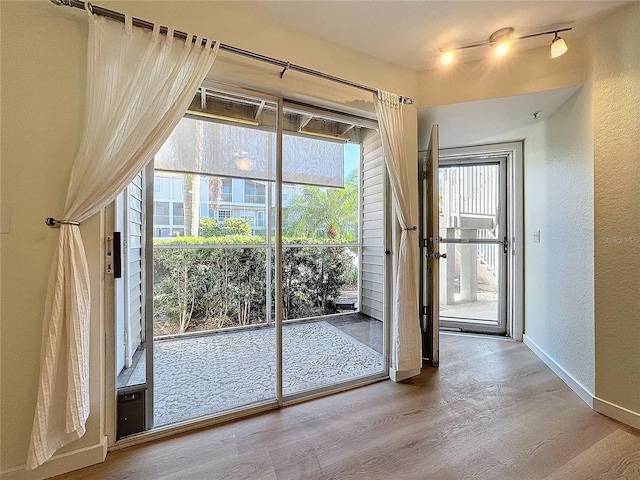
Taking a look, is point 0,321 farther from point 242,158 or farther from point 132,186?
point 242,158

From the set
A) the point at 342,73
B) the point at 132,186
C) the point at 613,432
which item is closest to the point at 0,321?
the point at 132,186

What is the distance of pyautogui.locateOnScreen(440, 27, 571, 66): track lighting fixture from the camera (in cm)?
192

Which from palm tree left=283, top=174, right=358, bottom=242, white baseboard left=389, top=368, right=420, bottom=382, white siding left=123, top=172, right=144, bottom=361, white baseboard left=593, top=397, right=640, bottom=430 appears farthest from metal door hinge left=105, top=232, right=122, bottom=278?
white baseboard left=593, top=397, right=640, bottom=430

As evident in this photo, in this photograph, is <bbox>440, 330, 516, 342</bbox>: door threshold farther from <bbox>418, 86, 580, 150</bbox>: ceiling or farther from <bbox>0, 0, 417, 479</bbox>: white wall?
<bbox>0, 0, 417, 479</bbox>: white wall

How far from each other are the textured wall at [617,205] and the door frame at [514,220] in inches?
Result: 49.7

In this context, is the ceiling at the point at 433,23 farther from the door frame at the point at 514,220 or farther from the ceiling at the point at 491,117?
the door frame at the point at 514,220

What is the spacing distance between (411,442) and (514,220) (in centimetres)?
273

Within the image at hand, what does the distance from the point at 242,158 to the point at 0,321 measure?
1.93m

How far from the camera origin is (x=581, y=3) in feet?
5.79

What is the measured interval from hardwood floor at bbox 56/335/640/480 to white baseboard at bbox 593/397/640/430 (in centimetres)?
5

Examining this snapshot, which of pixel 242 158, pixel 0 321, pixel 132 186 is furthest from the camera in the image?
pixel 242 158

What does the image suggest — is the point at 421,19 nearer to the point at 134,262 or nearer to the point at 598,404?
the point at 134,262

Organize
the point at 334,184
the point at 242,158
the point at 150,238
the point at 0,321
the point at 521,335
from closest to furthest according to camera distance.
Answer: the point at 0,321 → the point at 150,238 → the point at 242,158 → the point at 334,184 → the point at 521,335

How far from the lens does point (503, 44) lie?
2031mm
